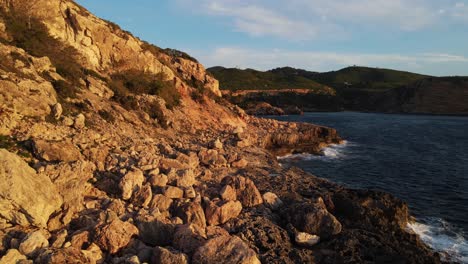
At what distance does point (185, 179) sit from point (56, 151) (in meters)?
6.09

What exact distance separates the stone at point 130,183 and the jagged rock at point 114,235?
2.90 metres

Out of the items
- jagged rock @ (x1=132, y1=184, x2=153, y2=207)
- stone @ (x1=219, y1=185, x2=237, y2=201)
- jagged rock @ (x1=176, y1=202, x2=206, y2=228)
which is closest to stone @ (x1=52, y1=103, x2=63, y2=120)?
jagged rock @ (x1=132, y1=184, x2=153, y2=207)

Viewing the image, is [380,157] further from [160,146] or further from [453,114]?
[453,114]

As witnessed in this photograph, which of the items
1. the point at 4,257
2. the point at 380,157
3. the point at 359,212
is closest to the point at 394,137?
the point at 380,157

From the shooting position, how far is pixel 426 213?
2134 cm

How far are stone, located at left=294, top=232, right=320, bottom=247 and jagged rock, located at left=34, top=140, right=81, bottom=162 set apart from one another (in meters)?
10.8

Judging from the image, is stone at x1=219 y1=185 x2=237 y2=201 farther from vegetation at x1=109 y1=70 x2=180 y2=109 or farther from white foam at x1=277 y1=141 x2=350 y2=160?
white foam at x1=277 y1=141 x2=350 y2=160

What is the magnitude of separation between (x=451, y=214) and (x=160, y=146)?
19.7m

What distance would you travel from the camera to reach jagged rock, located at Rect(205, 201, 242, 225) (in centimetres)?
1420

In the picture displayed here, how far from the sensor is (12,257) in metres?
9.06

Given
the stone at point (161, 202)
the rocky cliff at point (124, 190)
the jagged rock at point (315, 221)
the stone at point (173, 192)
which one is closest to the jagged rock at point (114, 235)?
the rocky cliff at point (124, 190)

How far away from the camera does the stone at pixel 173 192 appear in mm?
15023

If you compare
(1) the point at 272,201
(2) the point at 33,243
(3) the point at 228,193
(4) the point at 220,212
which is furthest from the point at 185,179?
(2) the point at 33,243

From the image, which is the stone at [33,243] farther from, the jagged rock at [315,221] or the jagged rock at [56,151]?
the jagged rock at [315,221]
